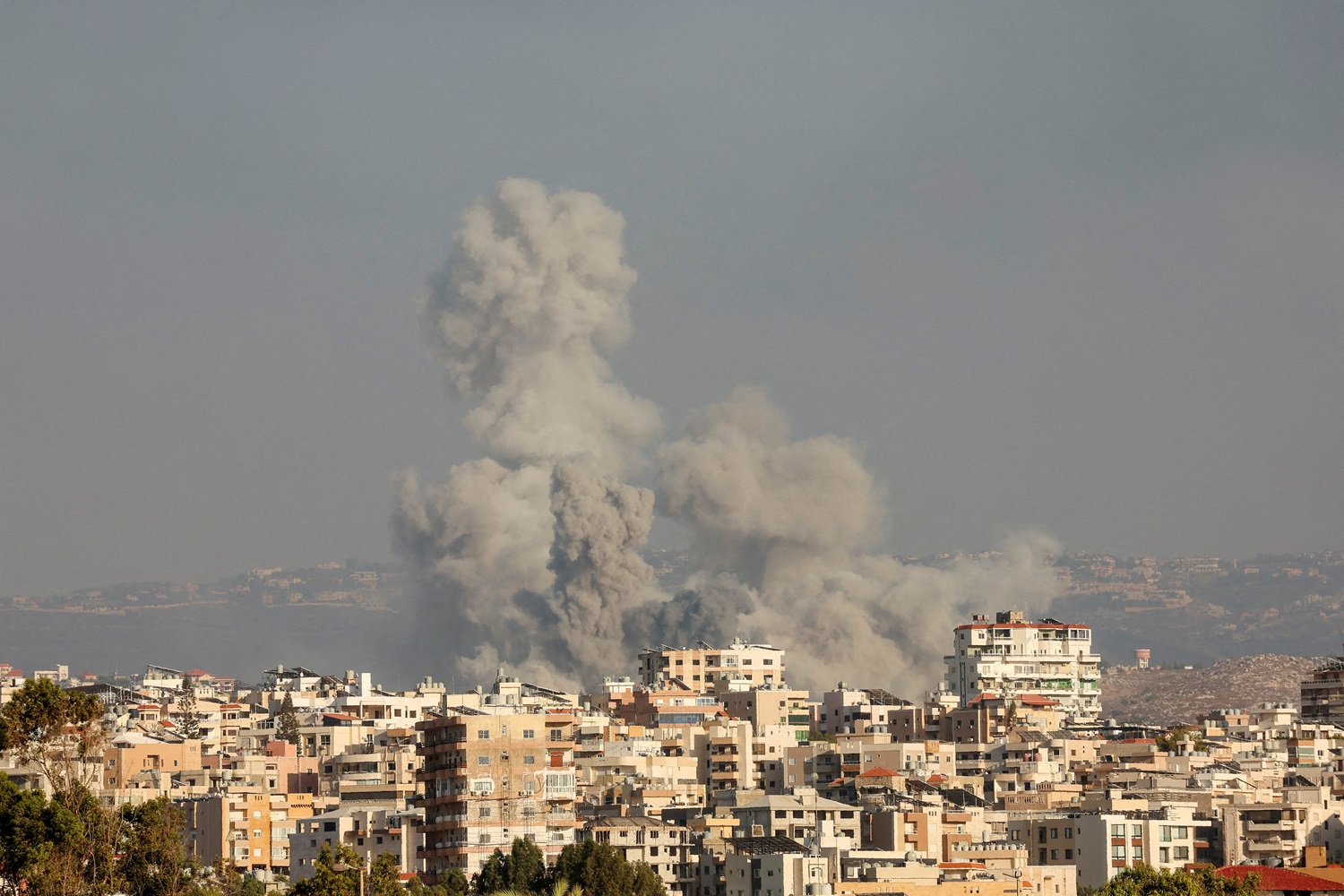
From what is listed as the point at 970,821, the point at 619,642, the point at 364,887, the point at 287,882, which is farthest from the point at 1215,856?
the point at 619,642

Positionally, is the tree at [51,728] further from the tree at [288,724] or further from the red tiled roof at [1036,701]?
the red tiled roof at [1036,701]

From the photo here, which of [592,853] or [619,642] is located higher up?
[619,642]

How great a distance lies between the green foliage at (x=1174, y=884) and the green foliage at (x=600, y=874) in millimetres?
13197

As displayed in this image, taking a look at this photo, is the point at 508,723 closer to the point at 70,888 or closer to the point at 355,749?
the point at 70,888

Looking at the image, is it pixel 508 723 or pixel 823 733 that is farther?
pixel 823 733

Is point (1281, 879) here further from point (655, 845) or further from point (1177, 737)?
point (1177, 737)

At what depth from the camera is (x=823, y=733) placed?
12400cm

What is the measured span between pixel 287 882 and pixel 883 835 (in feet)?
61.7

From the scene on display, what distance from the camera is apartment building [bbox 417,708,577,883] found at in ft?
254

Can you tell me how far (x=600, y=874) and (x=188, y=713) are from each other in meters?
58.6

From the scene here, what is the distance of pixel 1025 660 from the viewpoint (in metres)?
150

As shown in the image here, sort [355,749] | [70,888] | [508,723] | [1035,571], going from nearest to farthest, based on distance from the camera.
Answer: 1. [70,888]
2. [508,723]
3. [355,749]
4. [1035,571]

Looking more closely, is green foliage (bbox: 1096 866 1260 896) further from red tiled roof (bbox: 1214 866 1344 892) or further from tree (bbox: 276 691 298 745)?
tree (bbox: 276 691 298 745)

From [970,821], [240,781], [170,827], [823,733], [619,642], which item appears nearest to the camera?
[170,827]
